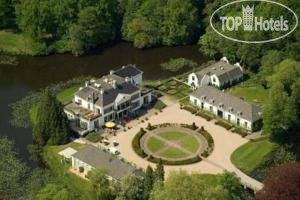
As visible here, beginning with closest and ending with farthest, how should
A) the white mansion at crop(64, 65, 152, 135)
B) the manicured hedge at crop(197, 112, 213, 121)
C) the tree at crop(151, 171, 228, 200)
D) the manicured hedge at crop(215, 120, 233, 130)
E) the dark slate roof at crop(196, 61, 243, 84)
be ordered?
the tree at crop(151, 171, 228, 200), the white mansion at crop(64, 65, 152, 135), the manicured hedge at crop(215, 120, 233, 130), the manicured hedge at crop(197, 112, 213, 121), the dark slate roof at crop(196, 61, 243, 84)

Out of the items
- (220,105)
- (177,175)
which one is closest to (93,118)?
(220,105)

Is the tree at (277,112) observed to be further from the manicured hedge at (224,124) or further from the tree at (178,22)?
the tree at (178,22)

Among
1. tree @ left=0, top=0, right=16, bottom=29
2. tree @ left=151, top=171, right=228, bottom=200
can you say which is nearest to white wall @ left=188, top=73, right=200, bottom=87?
tree @ left=151, top=171, right=228, bottom=200

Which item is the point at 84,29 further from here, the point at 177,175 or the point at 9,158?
the point at 177,175

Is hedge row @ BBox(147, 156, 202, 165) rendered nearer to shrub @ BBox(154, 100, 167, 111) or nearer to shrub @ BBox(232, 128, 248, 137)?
shrub @ BBox(232, 128, 248, 137)

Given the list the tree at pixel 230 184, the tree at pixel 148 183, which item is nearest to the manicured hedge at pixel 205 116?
the tree at pixel 230 184

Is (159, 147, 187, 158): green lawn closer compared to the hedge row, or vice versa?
the hedge row
